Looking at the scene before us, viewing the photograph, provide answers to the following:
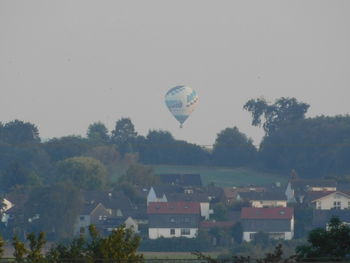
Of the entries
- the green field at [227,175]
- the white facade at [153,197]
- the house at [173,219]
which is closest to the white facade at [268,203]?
the house at [173,219]

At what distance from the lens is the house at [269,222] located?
320 feet

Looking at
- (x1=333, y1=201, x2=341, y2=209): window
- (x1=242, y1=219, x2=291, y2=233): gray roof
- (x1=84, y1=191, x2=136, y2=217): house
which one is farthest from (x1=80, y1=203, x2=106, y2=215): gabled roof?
(x1=333, y1=201, x2=341, y2=209): window

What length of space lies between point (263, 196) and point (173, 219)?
13.9m

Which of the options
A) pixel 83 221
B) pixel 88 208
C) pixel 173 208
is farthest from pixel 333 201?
pixel 83 221

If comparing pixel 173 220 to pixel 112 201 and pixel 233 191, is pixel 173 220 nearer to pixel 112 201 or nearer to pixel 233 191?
pixel 112 201

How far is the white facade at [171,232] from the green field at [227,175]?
3245 centimetres

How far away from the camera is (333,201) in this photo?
111688 millimetres

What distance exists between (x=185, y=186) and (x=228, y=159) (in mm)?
19189

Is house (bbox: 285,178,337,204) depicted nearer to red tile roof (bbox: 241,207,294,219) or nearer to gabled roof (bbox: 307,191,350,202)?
gabled roof (bbox: 307,191,350,202)

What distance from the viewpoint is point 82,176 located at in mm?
120562

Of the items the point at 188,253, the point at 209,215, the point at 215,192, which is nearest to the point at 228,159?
the point at 215,192

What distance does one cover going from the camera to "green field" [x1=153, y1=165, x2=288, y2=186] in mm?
135038

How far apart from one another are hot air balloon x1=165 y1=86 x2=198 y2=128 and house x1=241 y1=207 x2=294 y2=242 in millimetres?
31784

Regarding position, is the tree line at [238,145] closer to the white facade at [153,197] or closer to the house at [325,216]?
the white facade at [153,197]
